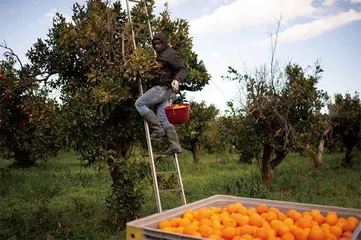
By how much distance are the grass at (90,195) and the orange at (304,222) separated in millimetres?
5085

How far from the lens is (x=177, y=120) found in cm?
657

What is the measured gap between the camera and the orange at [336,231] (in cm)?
297

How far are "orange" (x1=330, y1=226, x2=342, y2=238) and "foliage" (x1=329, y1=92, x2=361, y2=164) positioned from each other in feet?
70.8

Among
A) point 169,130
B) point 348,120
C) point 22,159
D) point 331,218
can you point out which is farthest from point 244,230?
point 348,120

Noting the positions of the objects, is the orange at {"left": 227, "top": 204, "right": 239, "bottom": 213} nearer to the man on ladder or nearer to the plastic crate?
the plastic crate

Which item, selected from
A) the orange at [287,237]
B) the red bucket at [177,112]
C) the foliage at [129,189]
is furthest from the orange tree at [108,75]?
the orange at [287,237]

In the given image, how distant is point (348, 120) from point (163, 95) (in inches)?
768

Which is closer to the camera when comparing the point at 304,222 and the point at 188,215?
the point at 304,222

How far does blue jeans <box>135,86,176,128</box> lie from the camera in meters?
6.76

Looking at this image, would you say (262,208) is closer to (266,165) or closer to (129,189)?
(129,189)

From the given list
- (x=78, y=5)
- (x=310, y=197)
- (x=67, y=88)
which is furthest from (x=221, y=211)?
(x=310, y=197)

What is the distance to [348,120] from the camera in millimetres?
23500

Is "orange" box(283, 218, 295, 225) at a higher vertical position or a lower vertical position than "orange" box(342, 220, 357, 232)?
higher

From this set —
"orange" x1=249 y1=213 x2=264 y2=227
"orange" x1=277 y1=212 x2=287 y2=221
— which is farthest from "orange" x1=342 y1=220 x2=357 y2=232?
"orange" x1=249 y1=213 x2=264 y2=227
